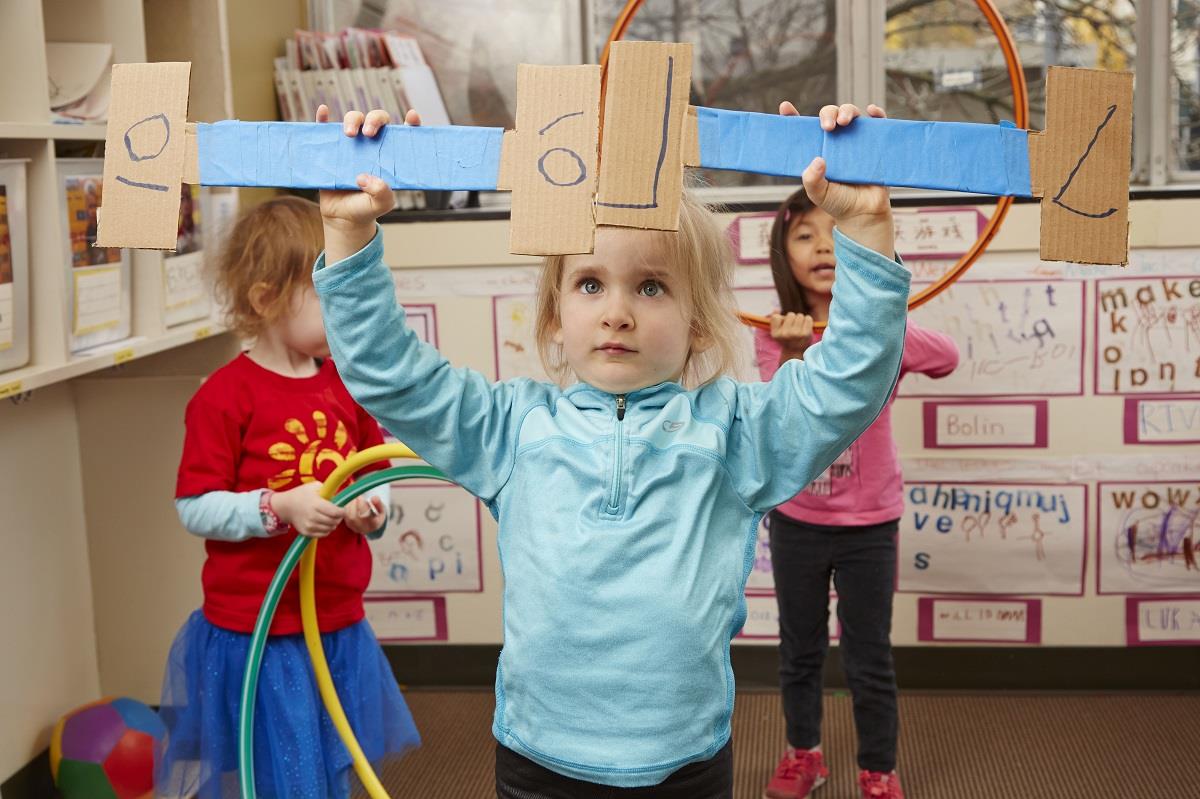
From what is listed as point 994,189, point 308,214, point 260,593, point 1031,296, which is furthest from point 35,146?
point 1031,296

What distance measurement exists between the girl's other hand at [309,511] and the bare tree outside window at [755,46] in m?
1.56

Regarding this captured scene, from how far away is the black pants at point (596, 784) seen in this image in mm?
1212

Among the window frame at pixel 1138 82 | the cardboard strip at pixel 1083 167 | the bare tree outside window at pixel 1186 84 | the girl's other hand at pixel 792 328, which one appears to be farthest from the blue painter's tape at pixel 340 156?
the bare tree outside window at pixel 1186 84

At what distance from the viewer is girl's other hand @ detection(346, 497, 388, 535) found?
192 cm

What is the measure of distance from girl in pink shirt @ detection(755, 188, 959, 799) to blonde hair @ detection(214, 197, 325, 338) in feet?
2.84

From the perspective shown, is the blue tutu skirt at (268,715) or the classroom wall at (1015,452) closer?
the blue tutu skirt at (268,715)

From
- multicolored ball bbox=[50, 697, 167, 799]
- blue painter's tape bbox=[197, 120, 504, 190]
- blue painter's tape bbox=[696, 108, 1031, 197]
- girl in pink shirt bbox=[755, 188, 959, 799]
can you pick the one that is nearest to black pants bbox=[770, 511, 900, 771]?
girl in pink shirt bbox=[755, 188, 959, 799]

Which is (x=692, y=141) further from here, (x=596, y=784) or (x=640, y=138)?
(x=596, y=784)

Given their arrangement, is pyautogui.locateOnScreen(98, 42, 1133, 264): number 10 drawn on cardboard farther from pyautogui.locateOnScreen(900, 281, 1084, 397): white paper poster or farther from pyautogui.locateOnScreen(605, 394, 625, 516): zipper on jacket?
pyautogui.locateOnScreen(900, 281, 1084, 397): white paper poster

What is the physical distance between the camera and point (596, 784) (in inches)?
47.4

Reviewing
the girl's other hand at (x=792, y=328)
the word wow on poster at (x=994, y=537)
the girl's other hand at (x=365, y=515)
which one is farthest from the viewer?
the word wow on poster at (x=994, y=537)

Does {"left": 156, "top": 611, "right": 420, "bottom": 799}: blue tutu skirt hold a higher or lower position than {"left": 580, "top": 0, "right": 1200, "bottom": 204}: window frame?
lower

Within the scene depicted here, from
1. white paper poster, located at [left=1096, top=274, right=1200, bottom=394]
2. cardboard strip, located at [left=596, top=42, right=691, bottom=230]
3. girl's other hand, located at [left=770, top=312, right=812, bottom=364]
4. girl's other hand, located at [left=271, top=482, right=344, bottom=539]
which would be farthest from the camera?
white paper poster, located at [left=1096, top=274, right=1200, bottom=394]

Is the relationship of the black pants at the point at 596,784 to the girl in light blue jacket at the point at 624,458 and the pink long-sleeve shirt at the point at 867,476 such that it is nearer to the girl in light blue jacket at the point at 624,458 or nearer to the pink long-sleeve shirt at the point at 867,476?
the girl in light blue jacket at the point at 624,458
